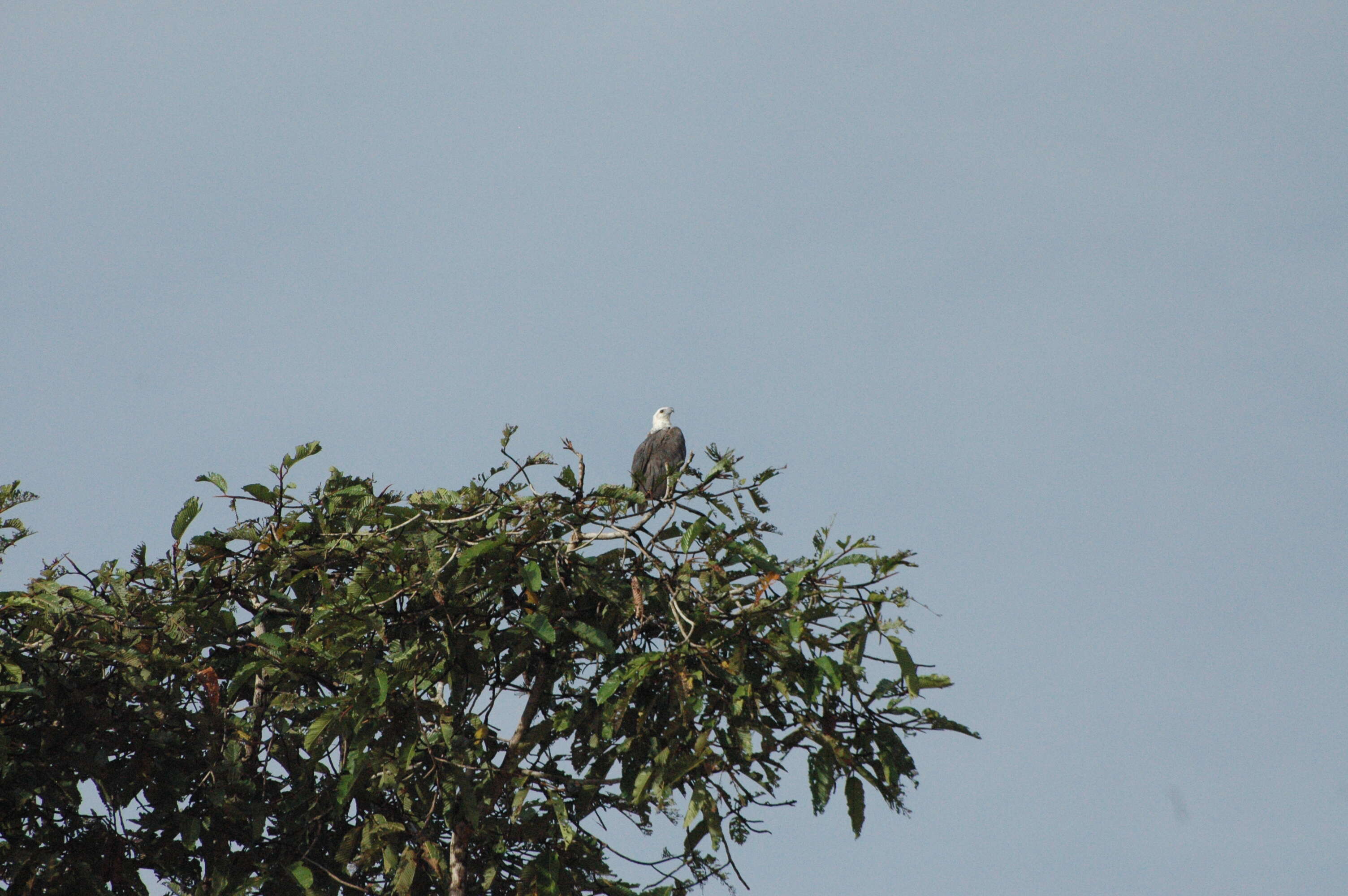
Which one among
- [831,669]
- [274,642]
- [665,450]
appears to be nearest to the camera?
[831,669]

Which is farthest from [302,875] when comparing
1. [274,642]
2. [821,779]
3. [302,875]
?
[821,779]

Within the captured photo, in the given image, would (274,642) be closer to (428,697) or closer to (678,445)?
(428,697)

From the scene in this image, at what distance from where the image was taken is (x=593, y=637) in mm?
6066

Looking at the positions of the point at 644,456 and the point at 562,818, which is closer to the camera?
the point at 562,818

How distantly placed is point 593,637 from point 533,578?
0.39 metres

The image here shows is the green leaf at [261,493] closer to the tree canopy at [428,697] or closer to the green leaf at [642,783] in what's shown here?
the tree canopy at [428,697]

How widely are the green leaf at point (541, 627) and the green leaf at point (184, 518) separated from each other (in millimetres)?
1950

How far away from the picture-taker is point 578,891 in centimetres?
607

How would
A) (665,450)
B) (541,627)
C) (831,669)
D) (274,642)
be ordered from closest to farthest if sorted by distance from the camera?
(831,669) → (541,627) → (274,642) → (665,450)

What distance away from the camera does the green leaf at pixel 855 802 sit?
218 inches

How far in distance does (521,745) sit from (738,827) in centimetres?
111

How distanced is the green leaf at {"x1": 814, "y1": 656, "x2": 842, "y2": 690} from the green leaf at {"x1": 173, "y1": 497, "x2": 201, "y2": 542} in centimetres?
341

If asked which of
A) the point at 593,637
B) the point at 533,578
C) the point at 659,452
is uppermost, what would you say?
the point at 659,452

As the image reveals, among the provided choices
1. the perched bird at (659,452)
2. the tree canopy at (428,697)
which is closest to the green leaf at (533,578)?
the tree canopy at (428,697)
